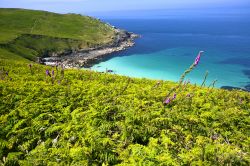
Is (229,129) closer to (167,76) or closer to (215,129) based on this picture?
(215,129)

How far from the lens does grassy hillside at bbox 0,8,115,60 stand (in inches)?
4692

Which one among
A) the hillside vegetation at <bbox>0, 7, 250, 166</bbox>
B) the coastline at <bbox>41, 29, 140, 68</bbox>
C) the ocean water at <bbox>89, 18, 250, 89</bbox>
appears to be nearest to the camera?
the hillside vegetation at <bbox>0, 7, 250, 166</bbox>

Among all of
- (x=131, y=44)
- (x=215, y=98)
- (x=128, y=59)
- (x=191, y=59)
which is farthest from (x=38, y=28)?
(x=215, y=98)

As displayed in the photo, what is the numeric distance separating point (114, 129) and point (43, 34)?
5587 inches

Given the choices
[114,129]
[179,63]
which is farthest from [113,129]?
[179,63]

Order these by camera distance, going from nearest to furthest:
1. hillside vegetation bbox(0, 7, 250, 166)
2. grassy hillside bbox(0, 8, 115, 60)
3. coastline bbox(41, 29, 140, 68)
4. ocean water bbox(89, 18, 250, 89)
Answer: hillside vegetation bbox(0, 7, 250, 166) → ocean water bbox(89, 18, 250, 89) → coastline bbox(41, 29, 140, 68) → grassy hillside bbox(0, 8, 115, 60)

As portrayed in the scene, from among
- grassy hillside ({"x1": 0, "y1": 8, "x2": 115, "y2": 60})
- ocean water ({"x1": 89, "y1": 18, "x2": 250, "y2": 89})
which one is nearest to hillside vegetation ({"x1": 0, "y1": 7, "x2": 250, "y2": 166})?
ocean water ({"x1": 89, "y1": 18, "x2": 250, "y2": 89})

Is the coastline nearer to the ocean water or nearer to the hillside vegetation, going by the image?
the ocean water

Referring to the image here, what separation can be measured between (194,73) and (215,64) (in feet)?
66.2

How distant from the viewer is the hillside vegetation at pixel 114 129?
30.9ft

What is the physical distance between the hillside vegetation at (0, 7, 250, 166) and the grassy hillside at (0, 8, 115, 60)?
3872 inches

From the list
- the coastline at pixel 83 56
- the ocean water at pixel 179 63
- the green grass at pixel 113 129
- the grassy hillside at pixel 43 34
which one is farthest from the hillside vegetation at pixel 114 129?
the grassy hillside at pixel 43 34

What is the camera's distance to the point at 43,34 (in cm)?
14462

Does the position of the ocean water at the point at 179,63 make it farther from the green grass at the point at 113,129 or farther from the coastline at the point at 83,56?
the green grass at the point at 113,129
